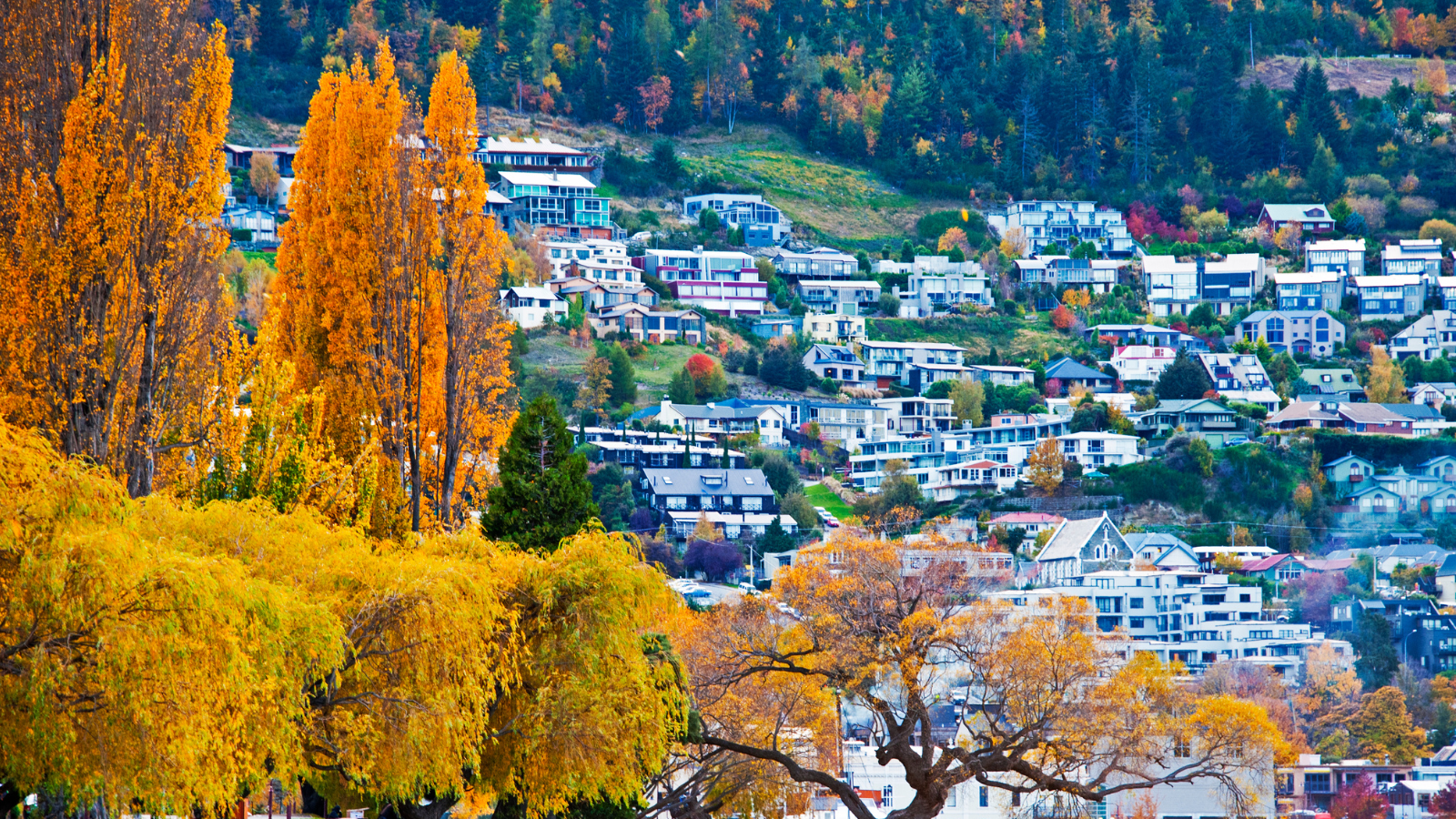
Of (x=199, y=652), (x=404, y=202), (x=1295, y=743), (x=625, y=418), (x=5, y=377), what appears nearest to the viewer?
(x=199, y=652)

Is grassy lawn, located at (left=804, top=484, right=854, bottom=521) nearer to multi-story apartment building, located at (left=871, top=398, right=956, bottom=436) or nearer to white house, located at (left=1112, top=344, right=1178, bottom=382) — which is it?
multi-story apartment building, located at (left=871, top=398, right=956, bottom=436)

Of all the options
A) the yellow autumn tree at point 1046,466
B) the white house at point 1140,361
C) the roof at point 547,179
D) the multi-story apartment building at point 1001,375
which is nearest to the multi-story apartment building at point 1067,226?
the white house at point 1140,361

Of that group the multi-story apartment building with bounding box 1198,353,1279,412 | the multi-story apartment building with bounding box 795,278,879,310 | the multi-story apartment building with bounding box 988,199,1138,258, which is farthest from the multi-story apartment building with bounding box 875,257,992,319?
the multi-story apartment building with bounding box 1198,353,1279,412

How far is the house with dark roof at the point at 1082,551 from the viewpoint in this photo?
326 feet

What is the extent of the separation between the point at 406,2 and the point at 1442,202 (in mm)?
106386

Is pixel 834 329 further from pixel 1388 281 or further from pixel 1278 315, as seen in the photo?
pixel 1388 281

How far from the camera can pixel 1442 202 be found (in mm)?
178625

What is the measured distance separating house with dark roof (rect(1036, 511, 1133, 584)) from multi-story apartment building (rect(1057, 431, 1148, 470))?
1553 centimetres

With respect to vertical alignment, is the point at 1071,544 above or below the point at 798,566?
below

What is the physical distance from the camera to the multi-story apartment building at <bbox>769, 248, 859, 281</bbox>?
158 metres

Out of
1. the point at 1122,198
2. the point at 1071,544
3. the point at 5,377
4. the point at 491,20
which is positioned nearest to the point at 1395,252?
the point at 1122,198

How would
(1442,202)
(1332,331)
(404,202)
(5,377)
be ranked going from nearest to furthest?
(5,377)
(404,202)
(1332,331)
(1442,202)

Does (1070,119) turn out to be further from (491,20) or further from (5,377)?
(5,377)

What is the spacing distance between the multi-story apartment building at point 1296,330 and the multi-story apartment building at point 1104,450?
3595 cm
